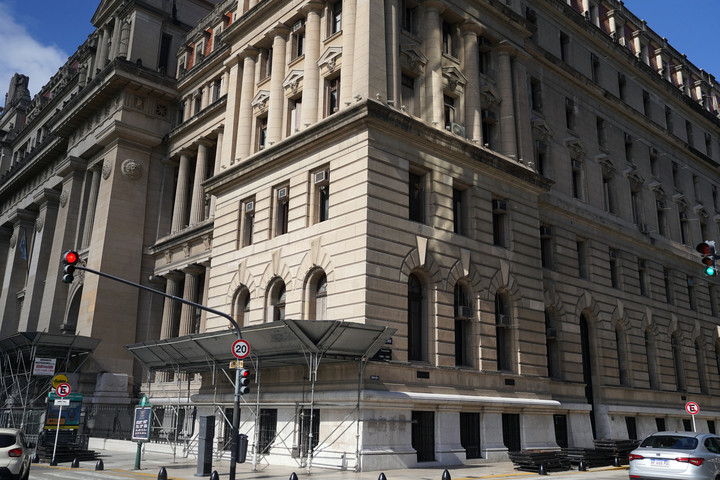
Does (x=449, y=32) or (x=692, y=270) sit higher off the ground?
(x=449, y=32)

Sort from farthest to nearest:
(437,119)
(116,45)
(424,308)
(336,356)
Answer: (116,45), (437,119), (424,308), (336,356)

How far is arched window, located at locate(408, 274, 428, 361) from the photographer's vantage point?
26578 mm

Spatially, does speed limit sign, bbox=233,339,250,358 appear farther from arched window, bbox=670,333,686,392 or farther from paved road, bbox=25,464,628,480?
arched window, bbox=670,333,686,392

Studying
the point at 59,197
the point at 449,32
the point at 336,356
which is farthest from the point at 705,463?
the point at 59,197

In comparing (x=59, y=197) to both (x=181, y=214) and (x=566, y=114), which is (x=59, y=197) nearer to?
(x=181, y=214)

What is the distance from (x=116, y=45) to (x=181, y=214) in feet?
55.9

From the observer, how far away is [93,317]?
42250mm

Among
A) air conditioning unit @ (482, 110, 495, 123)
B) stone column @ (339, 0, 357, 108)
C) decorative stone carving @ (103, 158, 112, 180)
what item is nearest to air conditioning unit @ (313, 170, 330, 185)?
stone column @ (339, 0, 357, 108)

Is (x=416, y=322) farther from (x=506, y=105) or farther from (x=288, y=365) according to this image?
(x=506, y=105)

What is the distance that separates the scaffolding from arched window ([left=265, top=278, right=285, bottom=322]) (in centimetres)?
1582

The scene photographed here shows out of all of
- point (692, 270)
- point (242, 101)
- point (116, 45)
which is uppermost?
point (116, 45)

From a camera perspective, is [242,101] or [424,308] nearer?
[424,308]

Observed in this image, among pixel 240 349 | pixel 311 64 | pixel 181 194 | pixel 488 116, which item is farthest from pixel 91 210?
pixel 240 349

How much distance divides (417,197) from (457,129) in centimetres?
472
